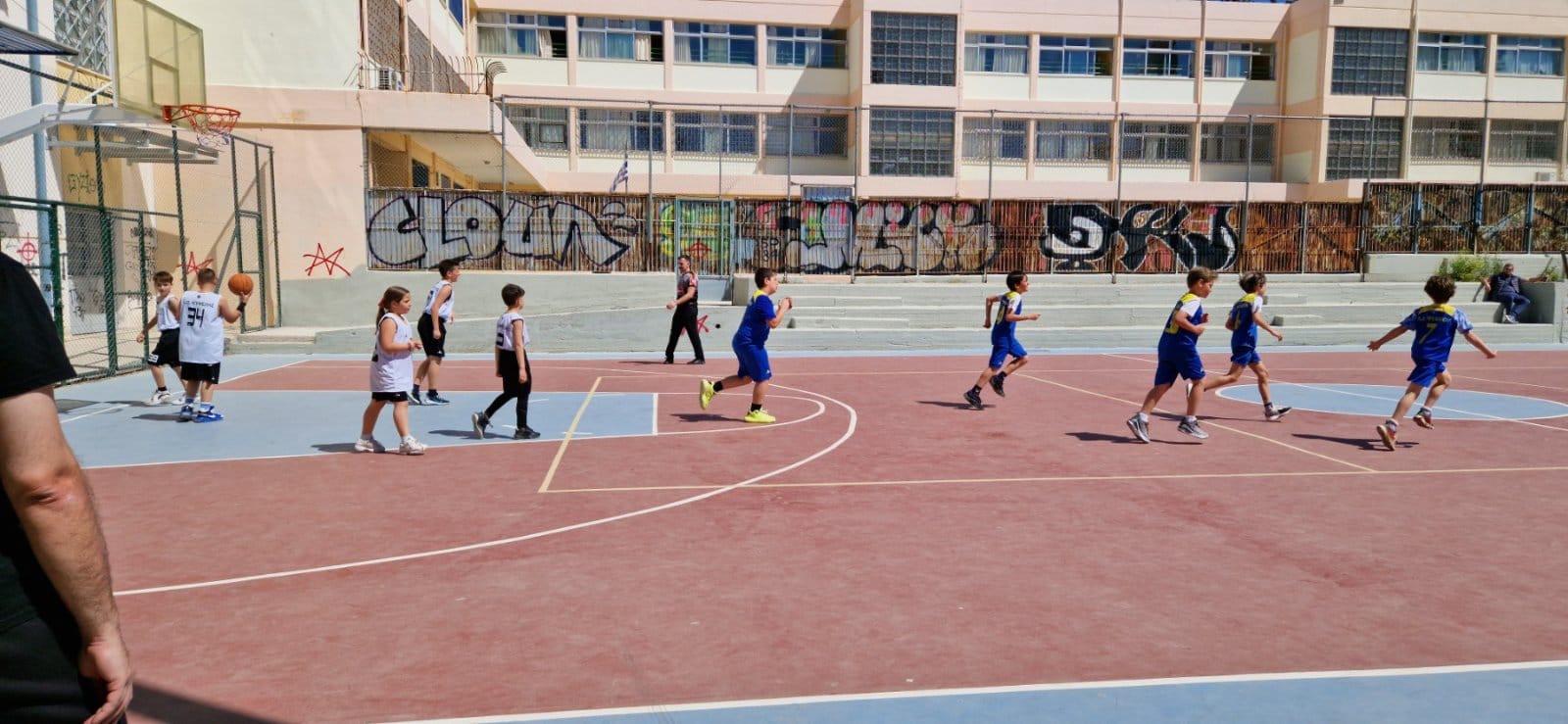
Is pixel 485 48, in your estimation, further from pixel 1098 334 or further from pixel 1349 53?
pixel 1349 53

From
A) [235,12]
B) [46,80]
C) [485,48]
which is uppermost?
[485,48]

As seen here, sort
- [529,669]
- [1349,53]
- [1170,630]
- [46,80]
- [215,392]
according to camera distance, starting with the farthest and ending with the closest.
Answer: [1349,53], [46,80], [215,392], [1170,630], [529,669]

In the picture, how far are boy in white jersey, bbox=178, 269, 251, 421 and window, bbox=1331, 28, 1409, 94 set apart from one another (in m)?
41.1

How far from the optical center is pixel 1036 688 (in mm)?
4520

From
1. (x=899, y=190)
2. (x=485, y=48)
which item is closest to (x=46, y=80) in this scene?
(x=485, y=48)

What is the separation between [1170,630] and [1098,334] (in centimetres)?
1823

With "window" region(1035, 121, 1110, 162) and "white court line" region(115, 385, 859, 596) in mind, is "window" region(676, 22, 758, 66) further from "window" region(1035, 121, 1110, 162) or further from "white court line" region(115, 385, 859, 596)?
"white court line" region(115, 385, 859, 596)

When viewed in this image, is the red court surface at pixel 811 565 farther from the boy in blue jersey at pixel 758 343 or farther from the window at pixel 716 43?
the window at pixel 716 43

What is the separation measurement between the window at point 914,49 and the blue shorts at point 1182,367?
28.5 m

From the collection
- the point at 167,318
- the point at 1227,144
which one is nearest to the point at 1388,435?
the point at 167,318

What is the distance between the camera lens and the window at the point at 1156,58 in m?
41.2

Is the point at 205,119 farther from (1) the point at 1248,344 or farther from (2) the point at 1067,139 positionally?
(2) the point at 1067,139

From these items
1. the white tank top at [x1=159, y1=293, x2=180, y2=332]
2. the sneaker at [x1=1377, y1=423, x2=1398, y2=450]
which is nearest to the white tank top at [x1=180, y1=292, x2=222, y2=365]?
the white tank top at [x1=159, y1=293, x2=180, y2=332]

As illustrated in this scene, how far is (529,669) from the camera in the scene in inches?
184
